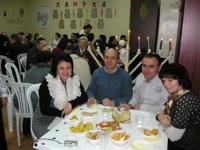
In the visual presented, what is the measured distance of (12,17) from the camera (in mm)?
8234

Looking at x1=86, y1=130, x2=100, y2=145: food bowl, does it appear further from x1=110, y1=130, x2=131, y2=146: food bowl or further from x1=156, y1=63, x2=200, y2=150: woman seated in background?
x1=156, y1=63, x2=200, y2=150: woman seated in background

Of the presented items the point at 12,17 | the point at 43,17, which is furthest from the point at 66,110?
the point at 12,17

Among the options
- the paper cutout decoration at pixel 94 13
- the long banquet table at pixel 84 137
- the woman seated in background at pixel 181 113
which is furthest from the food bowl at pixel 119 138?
the paper cutout decoration at pixel 94 13

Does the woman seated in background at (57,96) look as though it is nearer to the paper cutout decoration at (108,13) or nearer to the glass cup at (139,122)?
the glass cup at (139,122)

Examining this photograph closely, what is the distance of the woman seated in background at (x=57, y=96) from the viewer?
75.9 inches

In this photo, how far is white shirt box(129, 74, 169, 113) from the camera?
2090 mm

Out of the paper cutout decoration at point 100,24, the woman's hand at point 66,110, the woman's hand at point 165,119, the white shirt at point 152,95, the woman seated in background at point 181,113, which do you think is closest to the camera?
the woman seated in background at point 181,113

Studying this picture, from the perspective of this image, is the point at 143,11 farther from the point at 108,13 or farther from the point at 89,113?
the point at 89,113

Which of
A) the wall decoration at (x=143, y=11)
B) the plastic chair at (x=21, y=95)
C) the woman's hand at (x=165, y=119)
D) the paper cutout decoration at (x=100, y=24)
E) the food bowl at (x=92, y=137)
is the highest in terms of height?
the wall decoration at (x=143, y=11)

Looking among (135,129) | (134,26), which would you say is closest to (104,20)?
(134,26)

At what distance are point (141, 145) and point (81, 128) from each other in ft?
1.32

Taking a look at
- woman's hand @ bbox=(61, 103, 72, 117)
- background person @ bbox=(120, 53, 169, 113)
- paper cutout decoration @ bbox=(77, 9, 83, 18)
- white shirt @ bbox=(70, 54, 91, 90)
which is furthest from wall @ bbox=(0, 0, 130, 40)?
woman's hand @ bbox=(61, 103, 72, 117)

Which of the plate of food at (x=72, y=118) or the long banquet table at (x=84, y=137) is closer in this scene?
the long banquet table at (x=84, y=137)

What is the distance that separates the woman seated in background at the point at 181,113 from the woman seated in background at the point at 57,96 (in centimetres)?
83
